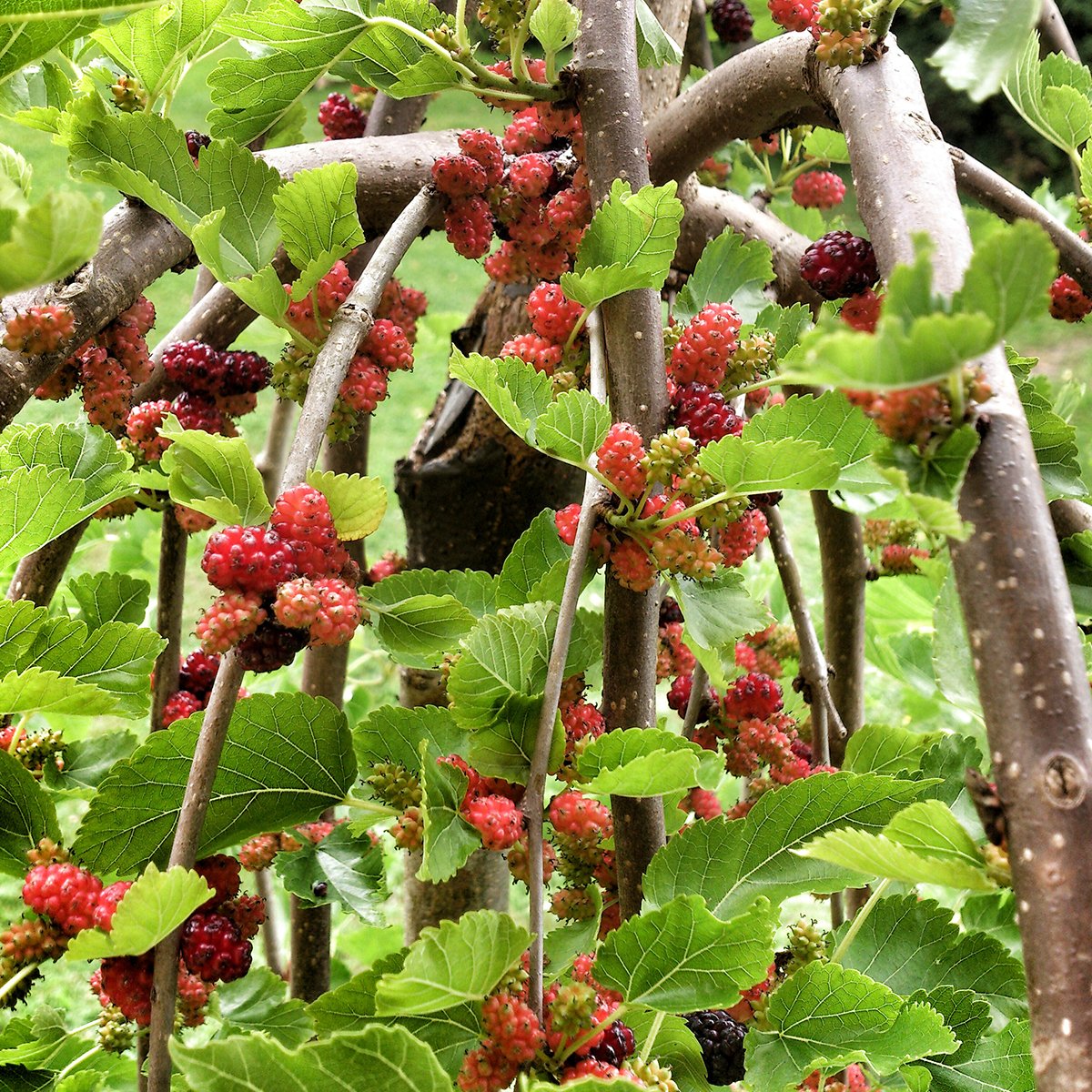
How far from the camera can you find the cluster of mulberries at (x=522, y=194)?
594mm

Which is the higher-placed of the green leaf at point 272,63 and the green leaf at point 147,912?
the green leaf at point 272,63

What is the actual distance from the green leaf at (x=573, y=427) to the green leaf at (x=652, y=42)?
1.05 feet

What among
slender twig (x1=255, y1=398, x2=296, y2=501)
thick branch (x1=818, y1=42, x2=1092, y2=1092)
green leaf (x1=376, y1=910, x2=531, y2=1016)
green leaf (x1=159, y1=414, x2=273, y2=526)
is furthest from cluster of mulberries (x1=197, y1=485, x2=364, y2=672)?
slender twig (x1=255, y1=398, x2=296, y2=501)

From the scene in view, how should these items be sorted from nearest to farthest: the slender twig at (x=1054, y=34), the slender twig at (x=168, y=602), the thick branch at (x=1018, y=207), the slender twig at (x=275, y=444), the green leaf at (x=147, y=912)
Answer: the green leaf at (x=147, y=912) → the thick branch at (x=1018, y=207) → the slender twig at (x=168, y=602) → the slender twig at (x=1054, y=34) → the slender twig at (x=275, y=444)

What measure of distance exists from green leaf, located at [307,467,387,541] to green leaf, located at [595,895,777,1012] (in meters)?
0.19

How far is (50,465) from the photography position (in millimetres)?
535

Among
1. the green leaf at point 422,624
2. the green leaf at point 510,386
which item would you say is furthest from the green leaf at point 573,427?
the green leaf at point 422,624

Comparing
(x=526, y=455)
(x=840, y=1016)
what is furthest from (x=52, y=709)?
(x=526, y=455)

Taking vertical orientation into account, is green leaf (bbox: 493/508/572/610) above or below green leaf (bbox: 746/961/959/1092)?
above

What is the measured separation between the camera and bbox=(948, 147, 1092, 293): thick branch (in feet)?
1.88

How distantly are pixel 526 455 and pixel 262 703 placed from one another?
49 cm

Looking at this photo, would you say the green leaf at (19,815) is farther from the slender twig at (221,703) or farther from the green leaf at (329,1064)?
the green leaf at (329,1064)

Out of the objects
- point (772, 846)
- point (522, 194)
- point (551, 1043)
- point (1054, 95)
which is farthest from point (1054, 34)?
point (551, 1043)

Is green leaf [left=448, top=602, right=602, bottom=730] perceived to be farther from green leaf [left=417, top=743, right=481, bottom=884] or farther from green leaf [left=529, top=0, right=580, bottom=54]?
green leaf [left=529, top=0, right=580, bottom=54]
